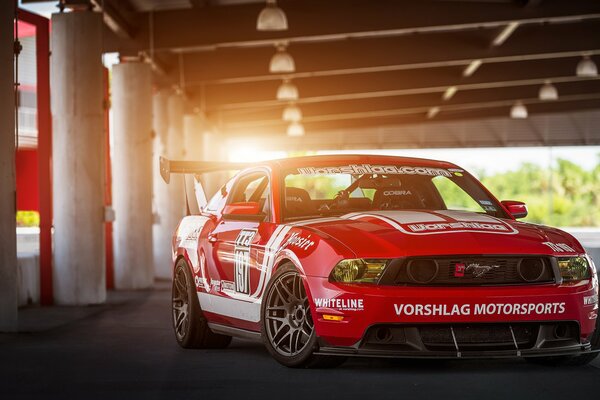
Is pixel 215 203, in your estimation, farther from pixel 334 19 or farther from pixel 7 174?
pixel 334 19

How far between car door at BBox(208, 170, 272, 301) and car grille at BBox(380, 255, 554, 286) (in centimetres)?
133

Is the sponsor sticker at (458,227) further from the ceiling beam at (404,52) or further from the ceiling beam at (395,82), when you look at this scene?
the ceiling beam at (395,82)

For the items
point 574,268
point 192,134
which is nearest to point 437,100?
point 192,134

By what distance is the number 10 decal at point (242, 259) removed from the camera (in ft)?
27.9

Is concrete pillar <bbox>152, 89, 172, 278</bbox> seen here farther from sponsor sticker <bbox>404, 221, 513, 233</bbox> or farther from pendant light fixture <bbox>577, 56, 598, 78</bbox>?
sponsor sticker <bbox>404, 221, 513, 233</bbox>

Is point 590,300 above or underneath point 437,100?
underneath

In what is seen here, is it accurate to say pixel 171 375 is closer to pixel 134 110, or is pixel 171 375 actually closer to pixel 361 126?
pixel 134 110

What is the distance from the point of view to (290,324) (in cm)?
775

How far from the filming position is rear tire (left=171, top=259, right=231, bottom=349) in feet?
31.0

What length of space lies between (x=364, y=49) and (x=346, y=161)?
17702 mm

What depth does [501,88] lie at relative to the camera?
36531 mm

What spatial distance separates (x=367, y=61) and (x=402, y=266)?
1938 cm

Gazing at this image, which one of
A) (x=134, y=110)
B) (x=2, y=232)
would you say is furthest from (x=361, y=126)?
(x=2, y=232)

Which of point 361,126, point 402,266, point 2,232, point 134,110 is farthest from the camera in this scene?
point 361,126
